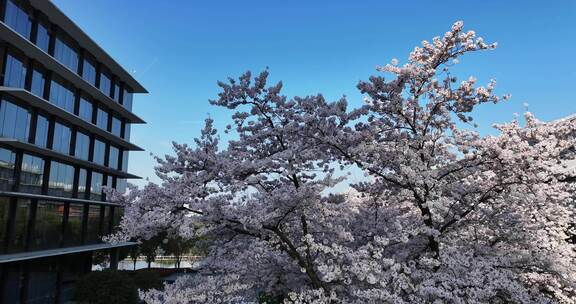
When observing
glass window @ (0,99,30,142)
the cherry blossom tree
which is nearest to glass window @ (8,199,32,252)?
glass window @ (0,99,30,142)

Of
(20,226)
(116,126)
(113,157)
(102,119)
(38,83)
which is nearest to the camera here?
(20,226)

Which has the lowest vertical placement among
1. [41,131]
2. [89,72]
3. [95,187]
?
[95,187]

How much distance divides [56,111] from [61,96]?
182cm

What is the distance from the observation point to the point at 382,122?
30.8ft

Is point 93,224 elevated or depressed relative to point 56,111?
depressed

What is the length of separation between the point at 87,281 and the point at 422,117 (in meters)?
19.0

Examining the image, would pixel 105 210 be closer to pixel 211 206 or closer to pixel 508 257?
pixel 211 206

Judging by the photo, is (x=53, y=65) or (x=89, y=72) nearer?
(x=53, y=65)

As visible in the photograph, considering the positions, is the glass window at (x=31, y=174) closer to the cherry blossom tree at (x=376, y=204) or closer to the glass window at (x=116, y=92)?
the glass window at (x=116, y=92)

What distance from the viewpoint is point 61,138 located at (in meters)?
26.6

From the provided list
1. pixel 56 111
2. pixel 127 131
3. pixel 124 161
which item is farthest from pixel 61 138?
pixel 127 131

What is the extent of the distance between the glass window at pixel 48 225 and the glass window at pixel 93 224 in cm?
389

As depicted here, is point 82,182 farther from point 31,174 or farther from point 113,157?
point 31,174

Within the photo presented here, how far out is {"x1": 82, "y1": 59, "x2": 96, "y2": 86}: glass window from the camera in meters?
29.5
